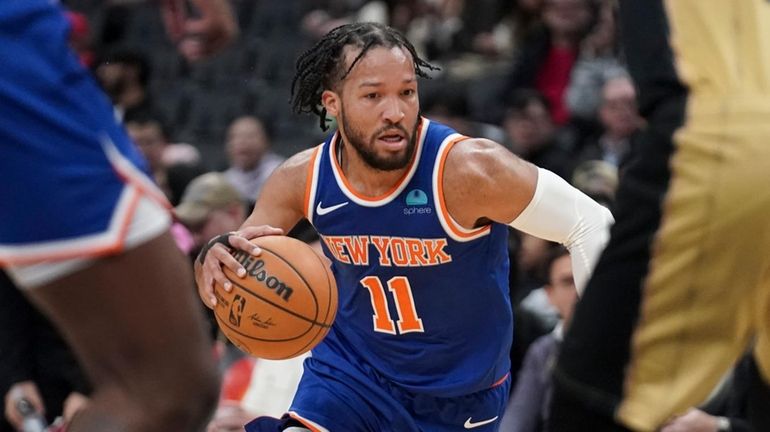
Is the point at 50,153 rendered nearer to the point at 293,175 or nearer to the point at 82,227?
the point at 82,227

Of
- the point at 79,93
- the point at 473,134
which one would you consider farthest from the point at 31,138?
the point at 473,134

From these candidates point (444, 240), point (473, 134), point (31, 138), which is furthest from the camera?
point (473, 134)

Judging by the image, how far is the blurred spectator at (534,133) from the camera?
28.9 ft

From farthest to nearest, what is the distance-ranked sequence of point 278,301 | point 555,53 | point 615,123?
point 555,53 < point 615,123 < point 278,301

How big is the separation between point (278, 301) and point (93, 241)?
5.51 ft

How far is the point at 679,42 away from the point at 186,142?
9.79 m

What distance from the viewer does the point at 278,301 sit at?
4.21 m

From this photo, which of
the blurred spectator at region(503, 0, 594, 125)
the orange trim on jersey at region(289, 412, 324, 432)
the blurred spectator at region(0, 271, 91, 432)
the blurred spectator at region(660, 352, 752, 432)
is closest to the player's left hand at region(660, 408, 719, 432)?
the blurred spectator at region(660, 352, 752, 432)

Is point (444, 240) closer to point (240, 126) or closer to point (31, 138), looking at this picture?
point (31, 138)

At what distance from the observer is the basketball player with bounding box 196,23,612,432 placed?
4.49 m

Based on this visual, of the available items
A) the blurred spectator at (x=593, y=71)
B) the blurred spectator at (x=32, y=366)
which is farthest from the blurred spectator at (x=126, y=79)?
the blurred spectator at (x=32, y=366)

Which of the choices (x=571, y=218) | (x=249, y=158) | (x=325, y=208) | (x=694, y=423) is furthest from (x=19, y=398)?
(x=249, y=158)

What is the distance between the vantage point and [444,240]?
14.9 ft

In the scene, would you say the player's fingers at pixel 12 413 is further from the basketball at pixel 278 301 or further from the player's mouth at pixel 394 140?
the player's mouth at pixel 394 140
